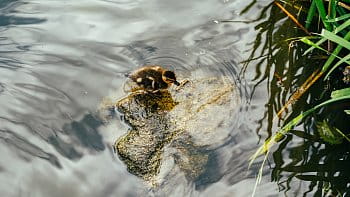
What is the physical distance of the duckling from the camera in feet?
11.1

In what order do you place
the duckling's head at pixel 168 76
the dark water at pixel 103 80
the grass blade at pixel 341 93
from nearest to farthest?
the grass blade at pixel 341 93 → the dark water at pixel 103 80 → the duckling's head at pixel 168 76

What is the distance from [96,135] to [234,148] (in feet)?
3.14

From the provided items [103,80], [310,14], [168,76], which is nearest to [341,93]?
[310,14]

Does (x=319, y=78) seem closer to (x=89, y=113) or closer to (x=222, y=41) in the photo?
(x=222, y=41)

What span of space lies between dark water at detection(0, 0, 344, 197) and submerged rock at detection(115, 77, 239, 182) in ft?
0.20

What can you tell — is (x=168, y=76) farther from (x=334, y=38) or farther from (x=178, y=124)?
(x=334, y=38)

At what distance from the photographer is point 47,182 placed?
303cm

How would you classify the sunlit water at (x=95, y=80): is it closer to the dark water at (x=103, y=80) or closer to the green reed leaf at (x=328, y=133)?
the dark water at (x=103, y=80)

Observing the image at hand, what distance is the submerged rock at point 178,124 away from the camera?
9.84 feet

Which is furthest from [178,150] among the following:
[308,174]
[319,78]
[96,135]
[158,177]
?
[319,78]

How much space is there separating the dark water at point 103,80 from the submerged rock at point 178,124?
60mm

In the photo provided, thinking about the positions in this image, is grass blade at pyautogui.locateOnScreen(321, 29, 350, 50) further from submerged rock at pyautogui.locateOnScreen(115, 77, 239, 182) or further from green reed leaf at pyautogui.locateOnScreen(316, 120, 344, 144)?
submerged rock at pyautogui.locateOnScreen(115, 77, 239, 182)

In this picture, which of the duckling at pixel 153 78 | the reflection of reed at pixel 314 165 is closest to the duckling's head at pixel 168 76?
the duckling at pixel 153 78

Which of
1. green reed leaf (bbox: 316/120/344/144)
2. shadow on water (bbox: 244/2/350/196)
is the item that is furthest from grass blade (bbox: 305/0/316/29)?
green reed leaf (bbox: 316/120/344/144)
